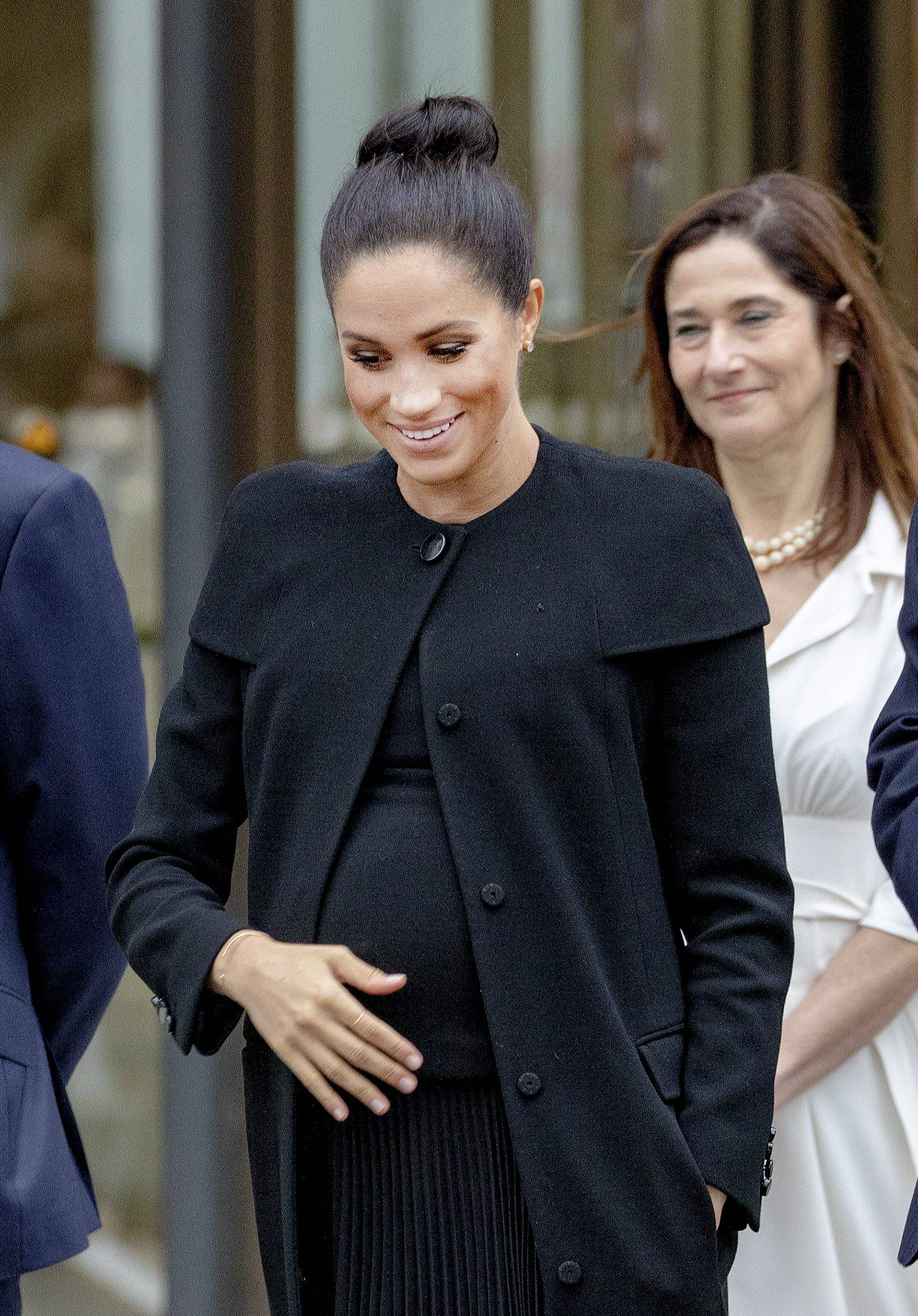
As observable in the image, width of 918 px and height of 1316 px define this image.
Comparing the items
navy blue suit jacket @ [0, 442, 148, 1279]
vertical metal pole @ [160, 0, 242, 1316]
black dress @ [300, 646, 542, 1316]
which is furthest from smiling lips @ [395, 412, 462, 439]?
vertical metal pole @ [160, 0, 242, 1316]

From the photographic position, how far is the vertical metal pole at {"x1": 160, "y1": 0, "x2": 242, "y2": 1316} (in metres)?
3.30

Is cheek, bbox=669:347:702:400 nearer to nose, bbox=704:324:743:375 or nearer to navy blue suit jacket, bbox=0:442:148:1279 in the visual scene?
nose, bbox=704:324:743:375

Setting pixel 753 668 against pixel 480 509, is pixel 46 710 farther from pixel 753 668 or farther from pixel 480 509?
pixel 753 668

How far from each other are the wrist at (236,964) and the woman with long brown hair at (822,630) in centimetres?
87

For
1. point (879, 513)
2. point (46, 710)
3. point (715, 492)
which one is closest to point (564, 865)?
point (715, 492)

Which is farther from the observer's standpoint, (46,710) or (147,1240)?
(147,1240)

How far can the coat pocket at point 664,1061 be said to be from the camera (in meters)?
1.69

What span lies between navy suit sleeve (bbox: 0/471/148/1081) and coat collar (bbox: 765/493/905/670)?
85 centimetres

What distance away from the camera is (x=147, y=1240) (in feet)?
14.9

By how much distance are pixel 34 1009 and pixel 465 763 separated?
71cm

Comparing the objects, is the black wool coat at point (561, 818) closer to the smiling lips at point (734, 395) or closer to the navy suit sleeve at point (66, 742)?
the navy suit sleeve at point (66, 742)

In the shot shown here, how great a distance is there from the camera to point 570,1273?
1.63m

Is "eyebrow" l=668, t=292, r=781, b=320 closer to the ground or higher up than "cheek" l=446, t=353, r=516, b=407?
closer to the ground

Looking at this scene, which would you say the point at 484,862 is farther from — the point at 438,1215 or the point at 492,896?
the point at 438,1215
